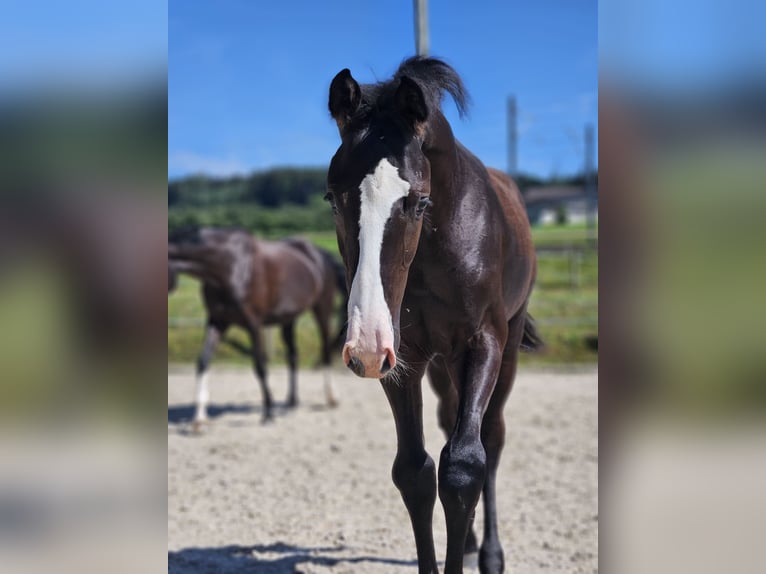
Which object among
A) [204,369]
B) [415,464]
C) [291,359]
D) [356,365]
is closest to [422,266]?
[356,365]

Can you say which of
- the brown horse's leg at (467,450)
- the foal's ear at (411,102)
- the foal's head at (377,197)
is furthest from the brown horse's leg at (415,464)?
the foal's ear at (411,102)

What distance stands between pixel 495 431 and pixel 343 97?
1922 millimetres

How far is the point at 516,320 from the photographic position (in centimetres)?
353

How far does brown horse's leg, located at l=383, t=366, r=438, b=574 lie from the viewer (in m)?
2.81

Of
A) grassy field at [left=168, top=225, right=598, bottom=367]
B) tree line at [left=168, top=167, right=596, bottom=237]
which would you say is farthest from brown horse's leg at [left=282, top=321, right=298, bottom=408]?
tree line at [left=168, top=167, right=596, bottom=237]

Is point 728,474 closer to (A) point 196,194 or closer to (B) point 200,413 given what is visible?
(B) point 200,413

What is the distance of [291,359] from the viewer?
9055 millimetres

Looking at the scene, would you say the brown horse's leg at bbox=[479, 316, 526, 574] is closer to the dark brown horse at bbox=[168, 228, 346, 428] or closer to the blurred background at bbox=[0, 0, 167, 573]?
the blurred background at bbox=[0, 0, 167, 573]

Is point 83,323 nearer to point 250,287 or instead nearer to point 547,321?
point 250,287

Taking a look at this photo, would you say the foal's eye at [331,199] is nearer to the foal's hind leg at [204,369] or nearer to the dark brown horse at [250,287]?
the dark brown horse at [250,287]

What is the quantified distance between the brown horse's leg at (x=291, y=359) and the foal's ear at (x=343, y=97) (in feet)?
22.0

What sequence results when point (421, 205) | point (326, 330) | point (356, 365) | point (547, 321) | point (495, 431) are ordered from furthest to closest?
point (547, 321) < point (326, 330) < point (495, 431) < point (421, 205) < point (356, 365)

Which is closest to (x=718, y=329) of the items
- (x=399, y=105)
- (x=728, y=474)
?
(x=728, y=474)

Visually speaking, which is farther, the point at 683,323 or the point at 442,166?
the point at 442,166
